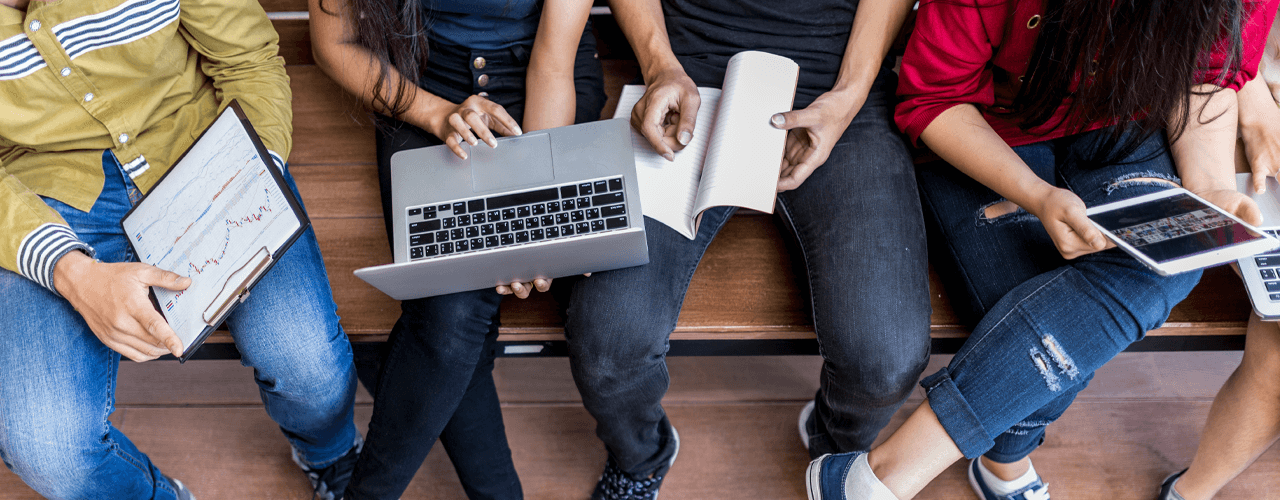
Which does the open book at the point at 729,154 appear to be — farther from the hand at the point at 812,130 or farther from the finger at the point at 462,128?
the finger at the point at 462,128

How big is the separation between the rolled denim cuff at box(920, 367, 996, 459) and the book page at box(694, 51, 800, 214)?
34cm

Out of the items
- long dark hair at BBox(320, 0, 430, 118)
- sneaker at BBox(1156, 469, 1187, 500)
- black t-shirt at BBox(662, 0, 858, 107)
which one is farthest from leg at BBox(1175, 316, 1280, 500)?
long dark hair at BBox(320, 0, 430, 118)

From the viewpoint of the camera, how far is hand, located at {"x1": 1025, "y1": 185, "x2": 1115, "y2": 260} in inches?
35.4

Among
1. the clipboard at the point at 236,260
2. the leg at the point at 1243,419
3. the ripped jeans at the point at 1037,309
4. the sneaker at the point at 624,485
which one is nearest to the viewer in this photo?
the clipboard at the point at 236,260

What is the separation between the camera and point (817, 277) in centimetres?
102

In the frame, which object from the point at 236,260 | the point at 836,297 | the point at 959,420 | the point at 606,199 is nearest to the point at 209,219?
the point at 236,260

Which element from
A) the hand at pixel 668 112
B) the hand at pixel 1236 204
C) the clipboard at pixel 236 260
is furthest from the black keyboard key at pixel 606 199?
the hand at pixel 1236 204

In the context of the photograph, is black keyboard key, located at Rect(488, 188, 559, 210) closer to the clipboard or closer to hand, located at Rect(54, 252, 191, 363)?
the clipboard

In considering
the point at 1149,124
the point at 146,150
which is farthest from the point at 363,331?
the point at 1149,124

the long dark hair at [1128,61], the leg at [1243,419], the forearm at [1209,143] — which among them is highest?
the long dark hair at [1128,61]

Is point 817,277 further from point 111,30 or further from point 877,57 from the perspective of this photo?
point 111,30

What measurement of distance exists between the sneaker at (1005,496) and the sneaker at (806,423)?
0.29m

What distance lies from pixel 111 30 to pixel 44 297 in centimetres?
36

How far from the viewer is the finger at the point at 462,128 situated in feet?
3.26
